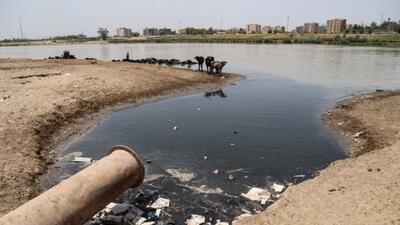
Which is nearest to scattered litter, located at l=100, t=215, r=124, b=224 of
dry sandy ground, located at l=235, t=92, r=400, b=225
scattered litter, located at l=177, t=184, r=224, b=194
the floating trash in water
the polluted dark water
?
the polluted dark water

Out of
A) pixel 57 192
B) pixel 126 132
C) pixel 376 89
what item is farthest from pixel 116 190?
pixel 376 89

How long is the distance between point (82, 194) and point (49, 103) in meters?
10.3

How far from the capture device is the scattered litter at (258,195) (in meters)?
7.54

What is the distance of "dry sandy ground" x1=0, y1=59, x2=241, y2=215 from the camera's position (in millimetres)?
8141

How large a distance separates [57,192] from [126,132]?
26.6 feet

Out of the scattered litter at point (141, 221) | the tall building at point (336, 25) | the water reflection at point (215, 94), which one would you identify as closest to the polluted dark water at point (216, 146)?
the water reflection at point (215, 94)

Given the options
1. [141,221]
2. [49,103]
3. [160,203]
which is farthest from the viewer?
[49,103]

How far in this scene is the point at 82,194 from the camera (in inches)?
193

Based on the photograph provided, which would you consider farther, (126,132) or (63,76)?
(63,76)

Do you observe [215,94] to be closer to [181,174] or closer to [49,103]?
[49,103]

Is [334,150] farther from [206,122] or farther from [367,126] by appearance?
[206,122]

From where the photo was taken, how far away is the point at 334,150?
36.0 feet

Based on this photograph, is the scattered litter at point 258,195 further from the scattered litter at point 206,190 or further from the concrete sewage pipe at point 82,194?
the concrete sewage pipe at point 82,194

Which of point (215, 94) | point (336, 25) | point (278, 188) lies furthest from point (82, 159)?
point (336, 25)
